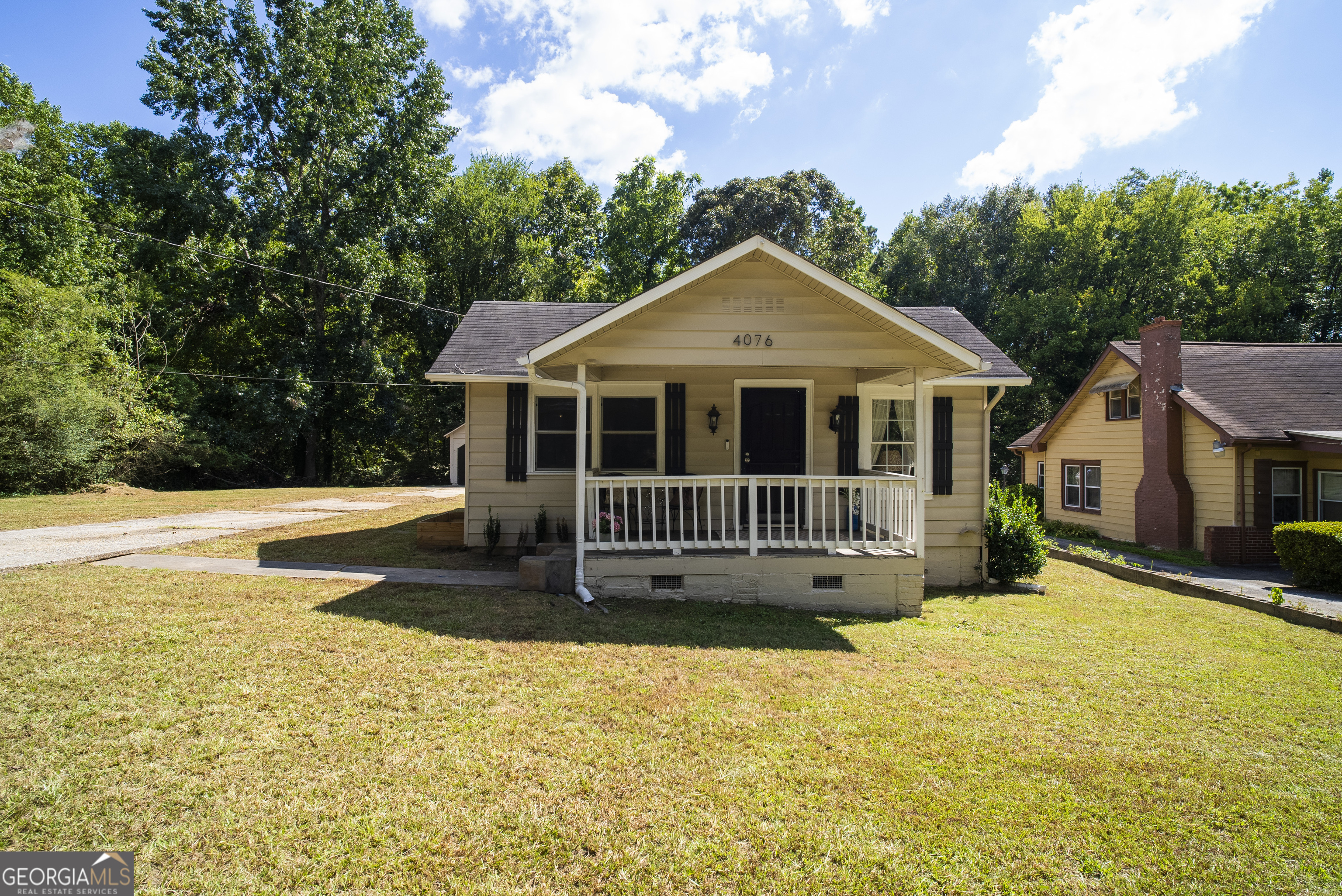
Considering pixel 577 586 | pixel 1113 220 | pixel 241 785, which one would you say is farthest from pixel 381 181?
pixel 1113 220

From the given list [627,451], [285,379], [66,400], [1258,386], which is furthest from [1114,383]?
[66,400]

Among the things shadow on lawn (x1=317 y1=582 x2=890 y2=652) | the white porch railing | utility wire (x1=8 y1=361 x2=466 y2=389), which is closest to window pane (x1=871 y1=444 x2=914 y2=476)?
the white porch railing

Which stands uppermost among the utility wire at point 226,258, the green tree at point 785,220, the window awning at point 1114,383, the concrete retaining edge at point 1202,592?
the green tree at point 785,220

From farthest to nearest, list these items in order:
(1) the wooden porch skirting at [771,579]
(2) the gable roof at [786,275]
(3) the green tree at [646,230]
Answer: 1. (3) the green tree at [646,230]
2. (1) the wooden porch skirting at [771,579]
3. (2) the gable roof at [786,275]

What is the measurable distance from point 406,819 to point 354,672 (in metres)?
1.94

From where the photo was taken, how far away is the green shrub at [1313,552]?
9617mm

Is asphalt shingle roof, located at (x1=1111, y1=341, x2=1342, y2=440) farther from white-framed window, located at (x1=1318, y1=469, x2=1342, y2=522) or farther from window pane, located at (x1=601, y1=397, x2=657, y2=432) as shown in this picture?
window pane, located at (x1=601, y1=397, x2=657, y2=432)

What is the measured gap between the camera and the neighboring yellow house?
12.7 meters

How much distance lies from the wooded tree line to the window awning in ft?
35.2

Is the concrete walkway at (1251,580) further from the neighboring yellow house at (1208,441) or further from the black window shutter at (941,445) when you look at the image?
the black window shutter at (941,445)

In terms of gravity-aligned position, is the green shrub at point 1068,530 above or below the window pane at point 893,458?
below

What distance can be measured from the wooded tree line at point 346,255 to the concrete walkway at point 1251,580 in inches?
627

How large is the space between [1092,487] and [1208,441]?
14.0 ft

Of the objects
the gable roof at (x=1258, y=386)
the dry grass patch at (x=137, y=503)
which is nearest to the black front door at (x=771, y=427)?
the gable roof at (x=1258, y=386)
